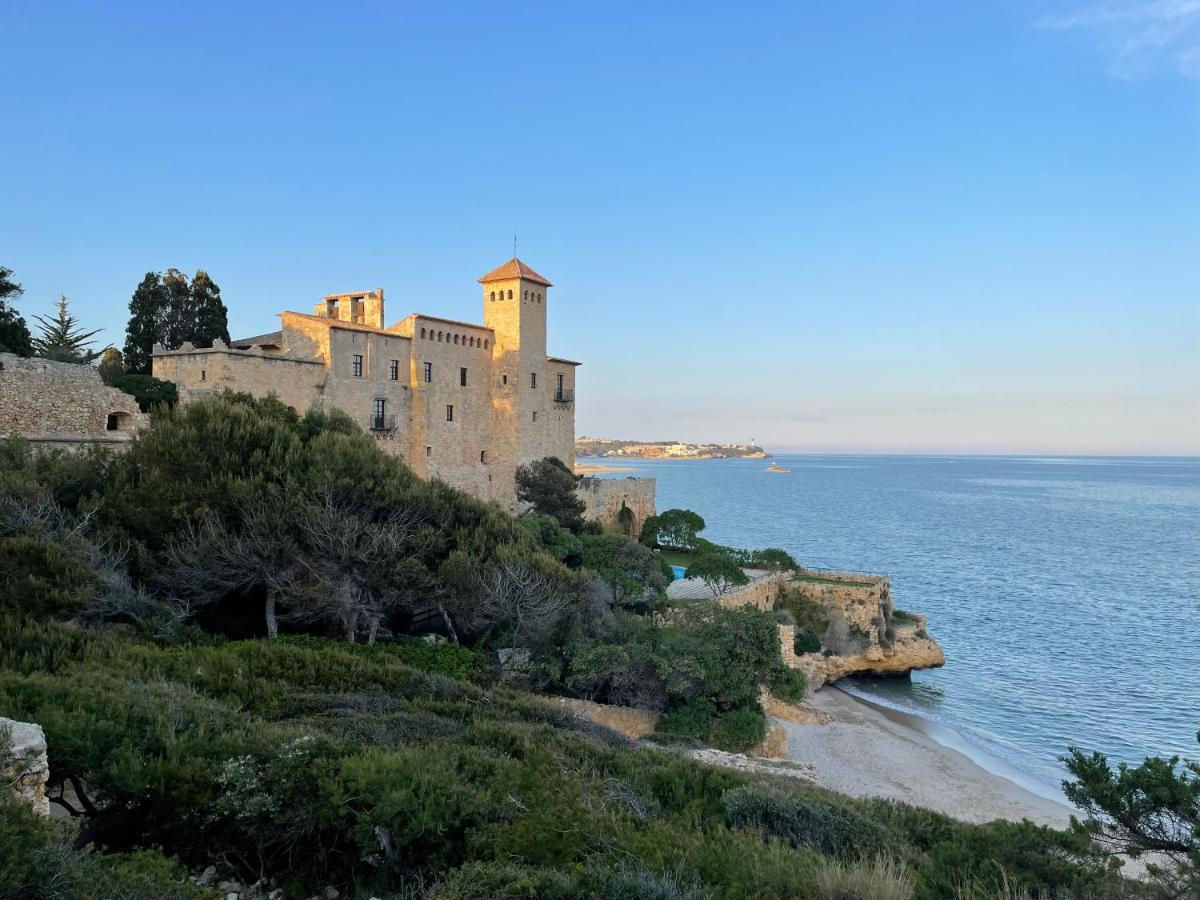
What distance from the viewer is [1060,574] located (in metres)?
46.3

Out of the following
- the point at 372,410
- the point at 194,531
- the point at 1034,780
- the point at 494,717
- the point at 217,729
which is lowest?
the point at 1034,780

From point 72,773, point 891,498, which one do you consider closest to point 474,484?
point 72,773

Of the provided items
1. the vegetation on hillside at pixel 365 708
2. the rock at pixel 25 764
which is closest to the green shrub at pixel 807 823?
the vegetation on hillside at pixel 365 708

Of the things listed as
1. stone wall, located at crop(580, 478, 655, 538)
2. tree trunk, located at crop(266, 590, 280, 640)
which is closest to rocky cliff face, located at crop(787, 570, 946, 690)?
stone wall, located at crop(580, 478, 655, 538)

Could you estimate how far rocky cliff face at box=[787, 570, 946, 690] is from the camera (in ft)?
88.8

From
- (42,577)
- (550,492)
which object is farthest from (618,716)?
(550,492)

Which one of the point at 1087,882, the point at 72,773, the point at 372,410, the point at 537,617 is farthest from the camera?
the point at 372,410

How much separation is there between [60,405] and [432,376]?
13.6 meters

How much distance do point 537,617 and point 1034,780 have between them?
479 inches

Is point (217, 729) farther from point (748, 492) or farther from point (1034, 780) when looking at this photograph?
point (748, 492)

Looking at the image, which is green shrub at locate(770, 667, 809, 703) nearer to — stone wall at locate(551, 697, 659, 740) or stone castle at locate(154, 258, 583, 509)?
stone wall at locate(551, 697, 659, 740)

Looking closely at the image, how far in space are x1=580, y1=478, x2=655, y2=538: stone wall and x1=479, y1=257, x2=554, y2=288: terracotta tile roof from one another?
32.1 ft

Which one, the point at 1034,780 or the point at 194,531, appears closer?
the point at 194,531

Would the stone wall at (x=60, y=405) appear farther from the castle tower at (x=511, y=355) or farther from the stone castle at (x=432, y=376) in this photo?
the castle tower at (x=511, y=355)
